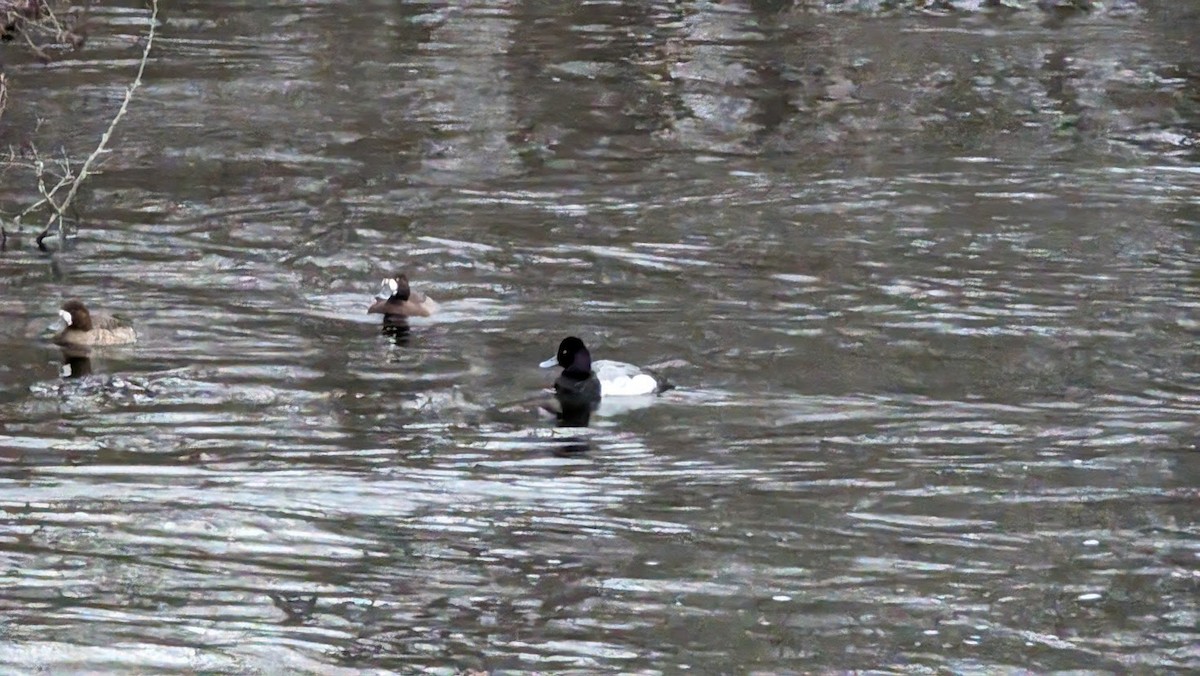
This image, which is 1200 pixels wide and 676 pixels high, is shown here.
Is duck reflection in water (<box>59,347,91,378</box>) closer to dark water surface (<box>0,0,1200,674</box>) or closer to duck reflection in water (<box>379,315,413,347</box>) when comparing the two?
dark water surface (<box>0,0,1200,674</box>)

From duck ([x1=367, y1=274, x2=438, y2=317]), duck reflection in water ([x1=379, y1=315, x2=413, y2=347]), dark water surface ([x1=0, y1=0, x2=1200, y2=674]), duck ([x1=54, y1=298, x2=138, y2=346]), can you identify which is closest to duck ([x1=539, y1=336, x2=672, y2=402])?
dark water surface ([x1=0, y1=0, x2=1200, y2=674])

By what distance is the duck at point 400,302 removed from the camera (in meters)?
17.1

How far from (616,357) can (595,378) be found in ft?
3.93

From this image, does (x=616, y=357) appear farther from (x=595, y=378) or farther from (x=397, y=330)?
(x=397, y=330)

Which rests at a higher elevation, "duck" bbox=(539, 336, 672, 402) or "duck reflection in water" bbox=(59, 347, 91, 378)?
"duck reflection in water" bbox=(59, 347, 91, 378)

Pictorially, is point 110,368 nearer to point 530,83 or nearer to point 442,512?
point 442,512

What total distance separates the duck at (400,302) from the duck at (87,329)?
2034mm

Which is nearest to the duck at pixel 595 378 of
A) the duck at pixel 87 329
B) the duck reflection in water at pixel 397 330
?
the duck reflection in water at pixel 397 330

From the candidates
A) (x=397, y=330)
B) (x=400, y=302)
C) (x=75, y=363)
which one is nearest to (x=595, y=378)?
(x=397, y=330)

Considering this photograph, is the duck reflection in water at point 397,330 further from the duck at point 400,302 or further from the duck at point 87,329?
the duck at point 87,329

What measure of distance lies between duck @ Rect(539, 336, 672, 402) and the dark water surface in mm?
233

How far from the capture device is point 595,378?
15.2 metres

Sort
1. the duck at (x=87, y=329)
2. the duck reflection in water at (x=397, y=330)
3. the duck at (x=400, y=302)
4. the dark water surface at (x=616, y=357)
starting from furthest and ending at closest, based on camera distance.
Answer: the duck at (x=400, y=302), the duck reflection in water at (x=397, y=330), the duck at (x=87, y=329), the dark water surface at (x=616, y=357)

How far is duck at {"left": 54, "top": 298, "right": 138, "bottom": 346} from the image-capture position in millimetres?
16234
